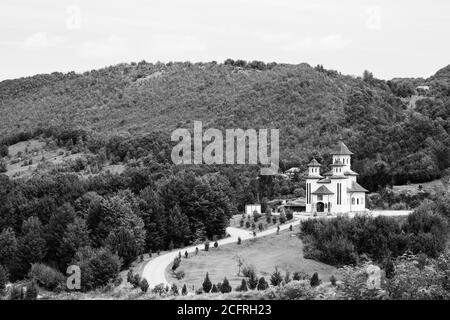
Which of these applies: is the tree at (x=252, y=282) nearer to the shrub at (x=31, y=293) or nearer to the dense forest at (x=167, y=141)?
the dense forest at (x=167, y=141)

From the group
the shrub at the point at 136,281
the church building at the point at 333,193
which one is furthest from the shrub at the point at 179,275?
the church building at the point at 333,193

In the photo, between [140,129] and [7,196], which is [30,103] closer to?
[140,129]

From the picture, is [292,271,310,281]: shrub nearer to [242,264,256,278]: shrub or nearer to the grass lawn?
the grass lawn

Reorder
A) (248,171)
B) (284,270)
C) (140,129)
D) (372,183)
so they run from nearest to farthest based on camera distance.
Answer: (284,270)
(372,183)
(248,171)
(140,129)

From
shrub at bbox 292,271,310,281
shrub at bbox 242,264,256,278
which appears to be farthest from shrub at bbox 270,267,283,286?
shrub at bbox 292,271,310,281

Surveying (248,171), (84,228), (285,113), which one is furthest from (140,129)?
(84,228)

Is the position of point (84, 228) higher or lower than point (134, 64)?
lower

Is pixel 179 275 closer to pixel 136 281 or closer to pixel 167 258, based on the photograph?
pixel 136 281
